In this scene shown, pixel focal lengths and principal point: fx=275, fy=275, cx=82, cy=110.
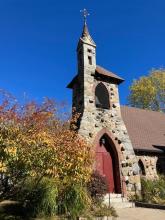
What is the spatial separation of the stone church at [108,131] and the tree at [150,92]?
17.8 metres

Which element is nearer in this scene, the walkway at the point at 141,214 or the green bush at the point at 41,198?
the green bush at the point at 41,198

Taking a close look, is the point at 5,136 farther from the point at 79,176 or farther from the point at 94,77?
the point at 94,77

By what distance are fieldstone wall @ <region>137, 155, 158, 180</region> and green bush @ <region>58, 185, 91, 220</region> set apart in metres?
9.19

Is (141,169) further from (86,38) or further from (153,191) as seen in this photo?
(86,38)

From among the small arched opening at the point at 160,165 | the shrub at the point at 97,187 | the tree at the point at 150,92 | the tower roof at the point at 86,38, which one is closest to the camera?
the shrub at the point at 97,187

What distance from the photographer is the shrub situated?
1370cm

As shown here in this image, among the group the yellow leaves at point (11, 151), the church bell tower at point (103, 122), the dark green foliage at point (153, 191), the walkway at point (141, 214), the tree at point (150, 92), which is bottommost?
the walkway at point (141, 214)

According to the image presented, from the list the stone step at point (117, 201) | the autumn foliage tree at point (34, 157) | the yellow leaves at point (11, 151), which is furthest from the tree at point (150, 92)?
the yellow leaves at point (11, 151)

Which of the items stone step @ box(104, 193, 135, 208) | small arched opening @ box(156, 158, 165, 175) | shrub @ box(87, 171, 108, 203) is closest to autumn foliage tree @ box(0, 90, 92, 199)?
shrub @ box(87, 171, 108, 203)

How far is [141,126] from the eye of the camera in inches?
910

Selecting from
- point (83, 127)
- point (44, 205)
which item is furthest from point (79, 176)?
point (83, 127)

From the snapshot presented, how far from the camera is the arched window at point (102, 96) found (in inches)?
733

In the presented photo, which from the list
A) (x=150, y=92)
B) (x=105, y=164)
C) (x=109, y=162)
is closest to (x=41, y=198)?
(x=105, y=164)

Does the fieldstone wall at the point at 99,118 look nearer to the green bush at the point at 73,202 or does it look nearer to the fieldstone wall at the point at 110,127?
the fieldstone wall at the point at 110,127
